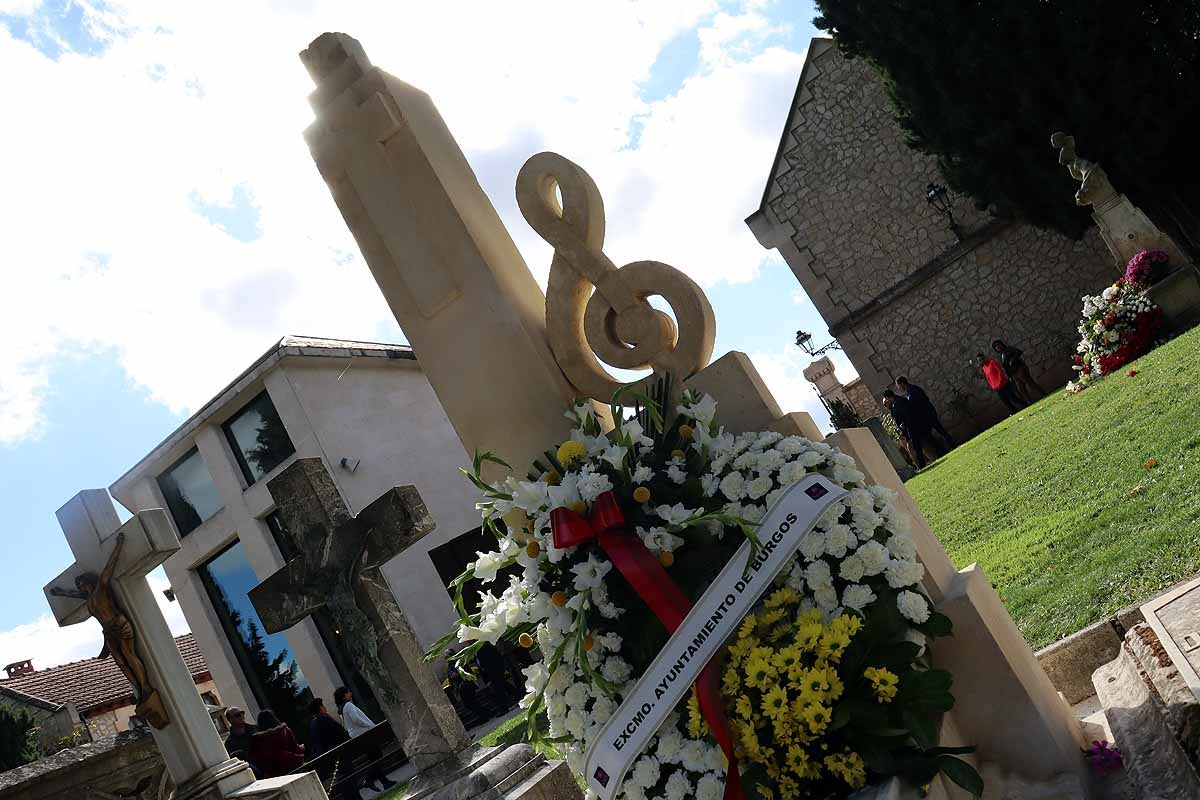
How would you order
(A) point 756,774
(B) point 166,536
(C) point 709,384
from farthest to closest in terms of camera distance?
1. (B) point 166,536
2. (C) point 709,384
3. (A) point 756,774

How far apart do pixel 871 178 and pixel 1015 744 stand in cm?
1892

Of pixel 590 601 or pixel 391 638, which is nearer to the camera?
pixel 590 601

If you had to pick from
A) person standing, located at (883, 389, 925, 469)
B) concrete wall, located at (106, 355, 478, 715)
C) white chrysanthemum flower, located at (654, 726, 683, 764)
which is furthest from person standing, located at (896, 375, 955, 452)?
white chrysanthemum flower, located at (654, 726, 683, 764)

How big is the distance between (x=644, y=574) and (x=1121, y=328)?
12879 millimetres

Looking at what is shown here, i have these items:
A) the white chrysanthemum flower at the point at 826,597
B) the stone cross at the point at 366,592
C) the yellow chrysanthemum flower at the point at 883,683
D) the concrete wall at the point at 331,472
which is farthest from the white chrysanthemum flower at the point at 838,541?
the concrete wall at the point at 331,472

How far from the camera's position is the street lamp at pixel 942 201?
19.7 m

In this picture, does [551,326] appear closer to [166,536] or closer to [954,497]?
[166,536]

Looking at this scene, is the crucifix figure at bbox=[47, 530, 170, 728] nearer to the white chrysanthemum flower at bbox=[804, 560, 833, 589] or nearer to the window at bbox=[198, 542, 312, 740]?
the white chrysanthemum flower at bbox=[804, 560, 833, 589]

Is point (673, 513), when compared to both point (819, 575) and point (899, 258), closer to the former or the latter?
point (819, 575)

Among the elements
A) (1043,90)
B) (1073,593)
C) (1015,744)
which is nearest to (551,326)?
(1015,744)

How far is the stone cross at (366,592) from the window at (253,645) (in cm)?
1503

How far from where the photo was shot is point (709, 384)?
12.5 feet

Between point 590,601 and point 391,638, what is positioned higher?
point 391,638

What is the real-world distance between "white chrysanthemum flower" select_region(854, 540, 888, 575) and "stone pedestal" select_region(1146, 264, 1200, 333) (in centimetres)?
1227
